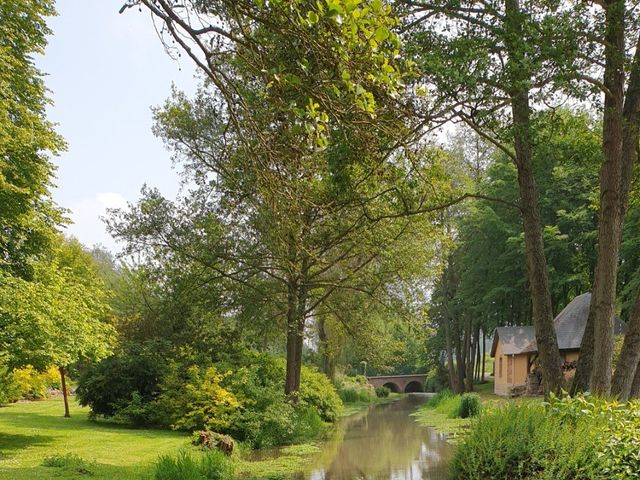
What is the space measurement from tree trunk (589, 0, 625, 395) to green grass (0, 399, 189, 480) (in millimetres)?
7038

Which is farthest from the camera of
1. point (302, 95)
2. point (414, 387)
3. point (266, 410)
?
point (414, 387)

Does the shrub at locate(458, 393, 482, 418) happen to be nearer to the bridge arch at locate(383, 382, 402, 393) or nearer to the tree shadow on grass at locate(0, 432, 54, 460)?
the tree shadow on grass at locate(0, 432, 54, 460)

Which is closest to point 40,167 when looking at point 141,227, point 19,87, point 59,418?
point 19,87

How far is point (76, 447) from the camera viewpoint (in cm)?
1207

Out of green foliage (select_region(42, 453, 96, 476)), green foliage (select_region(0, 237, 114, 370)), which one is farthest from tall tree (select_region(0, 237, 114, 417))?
green foliage (select_region(42, 453, 96, 476))

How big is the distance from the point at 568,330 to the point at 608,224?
20.3 metres

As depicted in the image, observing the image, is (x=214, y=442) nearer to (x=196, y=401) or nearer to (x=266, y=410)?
(x=196, y=401)

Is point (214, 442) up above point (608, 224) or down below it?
below

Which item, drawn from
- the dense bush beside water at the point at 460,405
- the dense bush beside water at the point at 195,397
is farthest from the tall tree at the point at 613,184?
the dense bush beside water at the point at 460,405

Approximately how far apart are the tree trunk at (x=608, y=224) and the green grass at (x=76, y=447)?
23.1 feet

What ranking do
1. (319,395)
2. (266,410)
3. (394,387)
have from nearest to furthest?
(266,410) → (319,395) → (394,387)

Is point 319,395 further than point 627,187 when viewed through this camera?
Yes

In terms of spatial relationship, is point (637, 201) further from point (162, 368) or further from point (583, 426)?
point (162, 368)

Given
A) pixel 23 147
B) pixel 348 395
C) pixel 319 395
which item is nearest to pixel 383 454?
pixel 319 395
